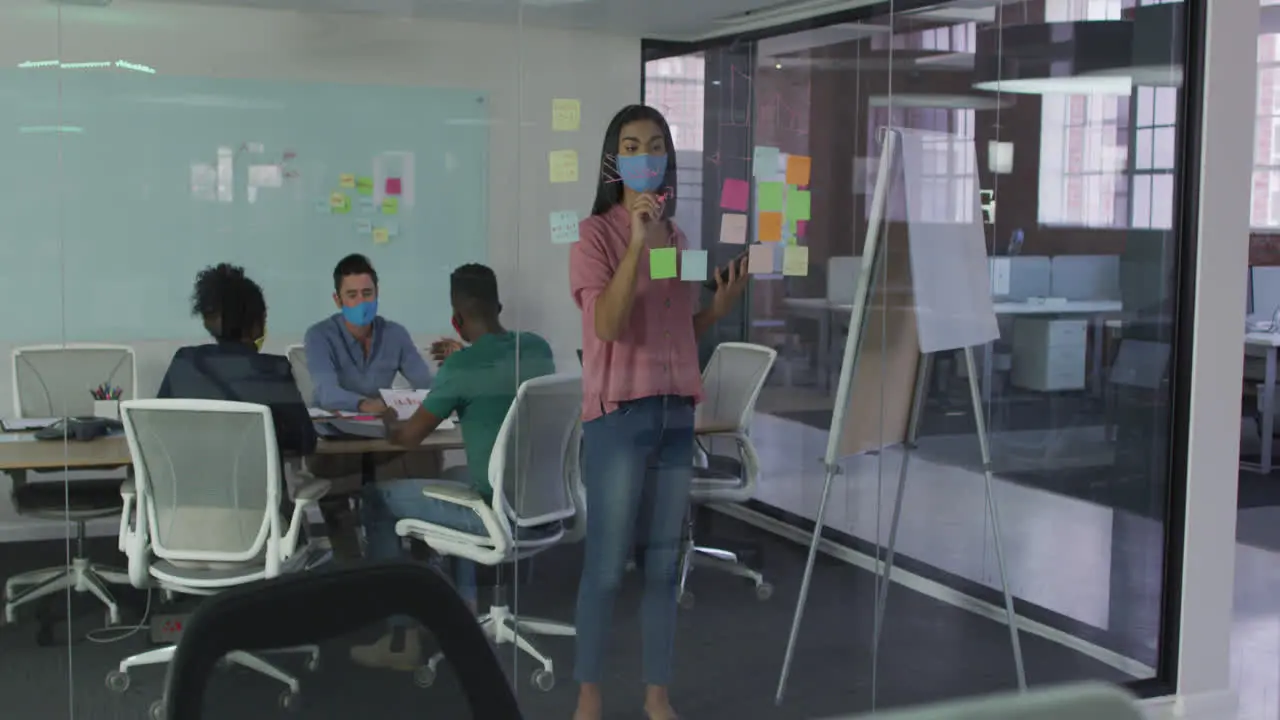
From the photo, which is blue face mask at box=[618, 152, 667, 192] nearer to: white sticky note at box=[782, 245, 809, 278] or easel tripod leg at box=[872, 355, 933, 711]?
white sticky note at box=[782, 245, 809, 278]

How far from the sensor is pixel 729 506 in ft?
12.3

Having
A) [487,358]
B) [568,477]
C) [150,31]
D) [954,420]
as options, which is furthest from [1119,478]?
[150,31]

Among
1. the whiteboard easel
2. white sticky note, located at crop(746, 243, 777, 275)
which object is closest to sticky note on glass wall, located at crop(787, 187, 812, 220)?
white sticky note, located at crop(746, 243, 777, 275)

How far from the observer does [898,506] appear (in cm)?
403

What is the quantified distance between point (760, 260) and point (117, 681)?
76.7 inches

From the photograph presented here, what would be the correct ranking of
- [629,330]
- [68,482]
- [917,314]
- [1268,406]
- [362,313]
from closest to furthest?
[68,482] < [362,313] < [629,330] < [917,314] < [1268,406]

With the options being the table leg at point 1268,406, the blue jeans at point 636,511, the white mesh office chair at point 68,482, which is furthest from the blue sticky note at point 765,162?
the table leg at point 1268,406

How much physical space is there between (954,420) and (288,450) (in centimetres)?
202

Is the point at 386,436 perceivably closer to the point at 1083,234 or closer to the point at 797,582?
the point at 797,582

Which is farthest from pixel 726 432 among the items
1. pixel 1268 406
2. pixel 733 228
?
pixel 1268 406

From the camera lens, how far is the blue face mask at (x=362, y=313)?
326 cm

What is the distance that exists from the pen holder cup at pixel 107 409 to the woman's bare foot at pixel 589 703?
1404 mm

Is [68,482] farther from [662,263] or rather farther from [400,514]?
[662,263]

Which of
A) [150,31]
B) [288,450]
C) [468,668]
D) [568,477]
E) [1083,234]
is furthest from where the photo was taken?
[1083,234]
